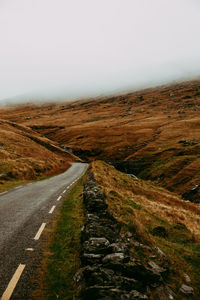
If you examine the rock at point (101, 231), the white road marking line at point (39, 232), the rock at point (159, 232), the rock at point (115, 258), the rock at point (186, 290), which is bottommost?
the rock at point (159, 232)

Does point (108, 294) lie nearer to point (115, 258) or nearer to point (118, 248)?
point (115, 258)

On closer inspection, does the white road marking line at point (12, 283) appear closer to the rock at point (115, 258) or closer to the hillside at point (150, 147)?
the rock at point (115, 258)

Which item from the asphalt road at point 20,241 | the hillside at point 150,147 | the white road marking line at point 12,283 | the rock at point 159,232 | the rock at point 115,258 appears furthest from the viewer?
the hillside at point 150,147

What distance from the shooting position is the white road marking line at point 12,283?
16.2 feet

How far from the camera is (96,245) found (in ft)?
22.0

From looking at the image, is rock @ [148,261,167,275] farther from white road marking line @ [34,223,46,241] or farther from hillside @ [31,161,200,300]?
white road marking line @ [34,223,46,241]

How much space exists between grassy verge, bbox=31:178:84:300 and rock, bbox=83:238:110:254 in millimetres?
630

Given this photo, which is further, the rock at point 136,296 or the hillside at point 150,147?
the hillside at point 150,147

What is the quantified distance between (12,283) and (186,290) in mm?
5028

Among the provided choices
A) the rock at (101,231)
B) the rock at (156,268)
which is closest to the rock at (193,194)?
the rock at (101,231)

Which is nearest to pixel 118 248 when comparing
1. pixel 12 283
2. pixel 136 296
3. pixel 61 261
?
pixel 136 296

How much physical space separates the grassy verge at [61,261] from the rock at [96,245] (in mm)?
630

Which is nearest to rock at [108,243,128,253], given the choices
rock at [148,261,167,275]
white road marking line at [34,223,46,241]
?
rock at [148,261,167,275]

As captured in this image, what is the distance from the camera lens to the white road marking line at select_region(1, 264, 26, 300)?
4937 millimetres
